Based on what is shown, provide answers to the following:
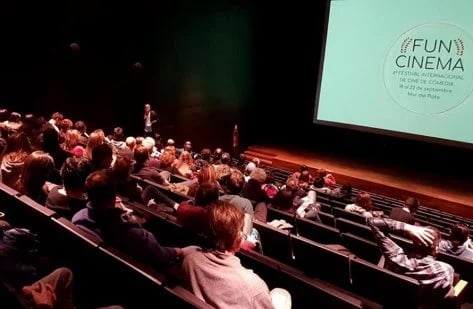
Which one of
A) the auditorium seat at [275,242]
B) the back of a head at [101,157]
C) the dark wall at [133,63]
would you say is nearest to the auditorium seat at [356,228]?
the auditorium seat at [275,242]

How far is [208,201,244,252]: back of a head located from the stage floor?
635 cm

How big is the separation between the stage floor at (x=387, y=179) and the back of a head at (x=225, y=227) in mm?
6351

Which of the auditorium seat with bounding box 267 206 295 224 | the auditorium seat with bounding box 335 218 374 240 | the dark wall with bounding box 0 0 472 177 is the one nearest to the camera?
the auditorium seat with bounding box 267 206 295 224

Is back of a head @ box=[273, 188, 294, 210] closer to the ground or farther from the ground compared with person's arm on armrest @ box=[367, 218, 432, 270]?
closer to the ground

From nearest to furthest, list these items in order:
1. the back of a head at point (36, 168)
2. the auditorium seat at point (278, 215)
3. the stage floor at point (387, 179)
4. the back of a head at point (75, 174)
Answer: the back of a head at point (75, 174) < the back of a head at point (36, 168) < the auditorium seat at point (278, 215) < the stage floor at point (387, 179)

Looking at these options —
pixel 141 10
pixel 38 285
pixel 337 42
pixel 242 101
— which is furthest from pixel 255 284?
pixel 242 101

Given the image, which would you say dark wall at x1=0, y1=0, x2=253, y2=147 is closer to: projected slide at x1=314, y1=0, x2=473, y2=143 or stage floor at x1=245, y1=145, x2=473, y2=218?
stage floor at x1=245, y1=145, x2=473, y2=218

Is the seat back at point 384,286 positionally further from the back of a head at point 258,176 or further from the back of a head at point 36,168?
the back of a head at point 36,168

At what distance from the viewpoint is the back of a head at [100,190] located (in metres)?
2.25

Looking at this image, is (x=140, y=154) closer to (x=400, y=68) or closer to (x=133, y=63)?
(x=133, y=63)

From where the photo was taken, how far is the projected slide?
7.75m

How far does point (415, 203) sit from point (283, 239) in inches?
87.3

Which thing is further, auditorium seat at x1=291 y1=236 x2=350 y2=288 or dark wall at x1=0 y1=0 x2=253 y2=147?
dark wall at x1=0 y1=0 x2=253 y2=147

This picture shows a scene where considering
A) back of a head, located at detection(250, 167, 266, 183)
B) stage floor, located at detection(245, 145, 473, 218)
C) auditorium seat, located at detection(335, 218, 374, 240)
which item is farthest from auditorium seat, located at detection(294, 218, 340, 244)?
stage floor, located at detection(245, 145, 473, 218)
